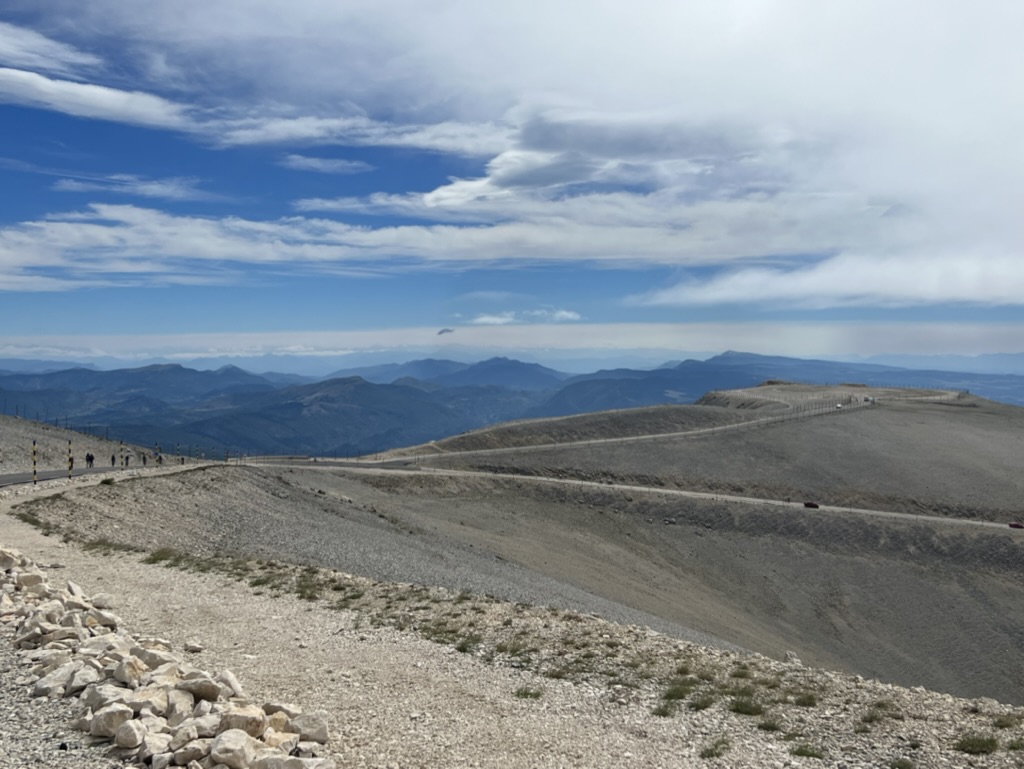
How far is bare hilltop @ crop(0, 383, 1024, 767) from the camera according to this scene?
11.6m

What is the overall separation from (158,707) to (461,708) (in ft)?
14.9

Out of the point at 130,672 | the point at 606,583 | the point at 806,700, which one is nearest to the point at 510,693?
the point at 806,700

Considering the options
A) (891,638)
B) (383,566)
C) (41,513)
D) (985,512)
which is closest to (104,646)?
(383,566)

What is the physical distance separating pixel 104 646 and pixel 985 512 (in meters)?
73.6

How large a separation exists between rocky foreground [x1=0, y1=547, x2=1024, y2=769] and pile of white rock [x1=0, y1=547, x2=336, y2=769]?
0.08 ft

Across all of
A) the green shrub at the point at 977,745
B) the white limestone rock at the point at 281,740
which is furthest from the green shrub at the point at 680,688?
the white limestone rock at the point at 281,740

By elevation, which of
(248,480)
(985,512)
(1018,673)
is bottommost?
(1018,673)

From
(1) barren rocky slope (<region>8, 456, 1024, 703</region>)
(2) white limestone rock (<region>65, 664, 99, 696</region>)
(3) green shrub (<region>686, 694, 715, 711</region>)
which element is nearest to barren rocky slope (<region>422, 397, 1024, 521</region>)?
(1) barren rocky slope (<region>8, 456, 1024, 703</region>)

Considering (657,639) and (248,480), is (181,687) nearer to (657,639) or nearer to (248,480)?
(657,639)

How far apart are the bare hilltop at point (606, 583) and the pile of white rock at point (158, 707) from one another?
3.45 feet

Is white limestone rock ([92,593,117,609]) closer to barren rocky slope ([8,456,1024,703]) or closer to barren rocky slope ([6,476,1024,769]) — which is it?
barren rocky slope ([6,476,1024,769])

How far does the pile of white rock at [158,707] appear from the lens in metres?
8.31

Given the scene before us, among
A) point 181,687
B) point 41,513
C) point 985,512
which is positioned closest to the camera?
point 181,687

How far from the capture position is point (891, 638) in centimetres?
4591
